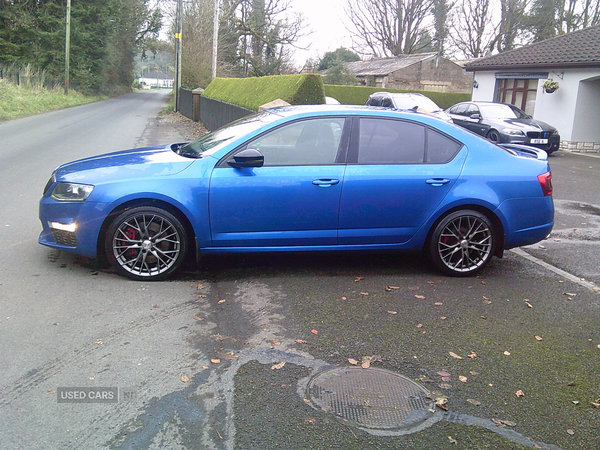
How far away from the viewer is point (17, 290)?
4.92 meters

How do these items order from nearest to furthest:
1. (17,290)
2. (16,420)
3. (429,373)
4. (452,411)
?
1. (16,420)
2. (452,411)
3. (429,373)
4. (17,290)

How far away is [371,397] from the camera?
3.47 meters

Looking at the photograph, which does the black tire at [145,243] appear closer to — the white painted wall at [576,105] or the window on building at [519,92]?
the white painted wall at [576,105]

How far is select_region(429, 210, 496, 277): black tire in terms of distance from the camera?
5699mm

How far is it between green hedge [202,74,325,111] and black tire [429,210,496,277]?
26.1 feet

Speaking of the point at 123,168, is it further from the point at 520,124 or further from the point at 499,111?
the point at 499,111

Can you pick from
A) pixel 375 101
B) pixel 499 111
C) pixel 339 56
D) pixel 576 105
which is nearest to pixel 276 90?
pixel 375 101

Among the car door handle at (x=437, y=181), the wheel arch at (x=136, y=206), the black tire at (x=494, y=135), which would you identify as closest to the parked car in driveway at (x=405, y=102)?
the black tire at (x=494, y=135)

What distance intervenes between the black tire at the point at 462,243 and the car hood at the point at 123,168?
2.55 m

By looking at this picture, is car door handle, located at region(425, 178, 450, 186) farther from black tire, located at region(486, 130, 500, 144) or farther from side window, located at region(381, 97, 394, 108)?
side window, located at region(381, 97, 394, 108)

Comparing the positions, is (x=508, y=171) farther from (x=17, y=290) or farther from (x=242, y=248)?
(x=17, y=290)

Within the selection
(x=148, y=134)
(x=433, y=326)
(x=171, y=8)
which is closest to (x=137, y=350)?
(x=433, y=326)

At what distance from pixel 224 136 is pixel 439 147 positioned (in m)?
2.18

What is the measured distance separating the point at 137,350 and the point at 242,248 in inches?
67.0
